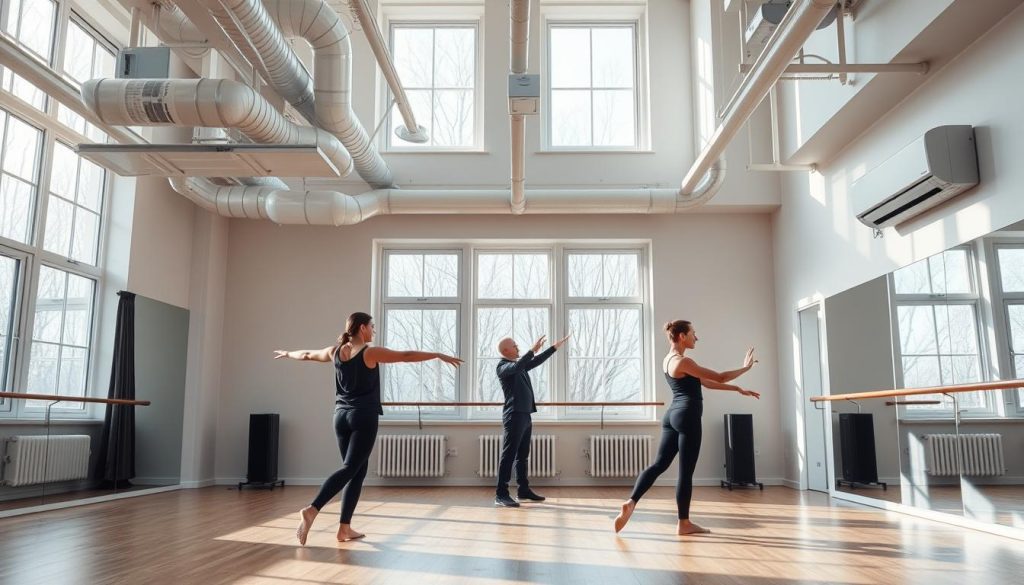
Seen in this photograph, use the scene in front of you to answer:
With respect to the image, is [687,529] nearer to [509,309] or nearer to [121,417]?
[509,309]

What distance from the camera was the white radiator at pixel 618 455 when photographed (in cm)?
823

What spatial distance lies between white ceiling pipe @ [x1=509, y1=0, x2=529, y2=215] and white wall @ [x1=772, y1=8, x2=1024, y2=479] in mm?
2799

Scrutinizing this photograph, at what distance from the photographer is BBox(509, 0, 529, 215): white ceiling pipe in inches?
191

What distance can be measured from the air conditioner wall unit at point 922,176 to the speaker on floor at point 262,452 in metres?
5.87

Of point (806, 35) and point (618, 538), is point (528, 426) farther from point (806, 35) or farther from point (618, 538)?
point (806, 35)

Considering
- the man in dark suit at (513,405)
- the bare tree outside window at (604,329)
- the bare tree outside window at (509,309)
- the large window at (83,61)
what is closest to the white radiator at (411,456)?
the bare tree outside window at (509,309)

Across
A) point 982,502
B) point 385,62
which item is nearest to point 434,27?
point 385,62

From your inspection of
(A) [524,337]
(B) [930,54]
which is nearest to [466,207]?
(A) [524,337]

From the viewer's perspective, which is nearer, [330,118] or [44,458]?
[44,458]

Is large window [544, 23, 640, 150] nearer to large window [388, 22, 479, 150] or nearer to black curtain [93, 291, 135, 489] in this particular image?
large window [388, 22, 479, 150]

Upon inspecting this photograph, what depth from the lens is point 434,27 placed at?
9305mm

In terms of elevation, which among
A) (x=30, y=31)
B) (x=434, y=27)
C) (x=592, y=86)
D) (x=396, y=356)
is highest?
(x=434, y=27)

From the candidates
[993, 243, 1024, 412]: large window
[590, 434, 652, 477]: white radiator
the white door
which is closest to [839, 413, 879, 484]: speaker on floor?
the white door

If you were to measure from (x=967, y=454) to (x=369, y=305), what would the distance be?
5.80 m
